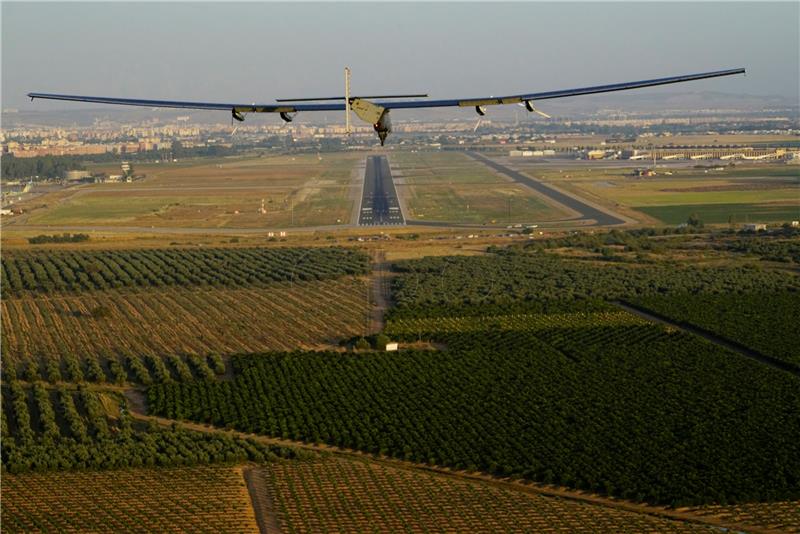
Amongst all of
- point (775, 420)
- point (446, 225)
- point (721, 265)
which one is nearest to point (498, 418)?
point (775, 420)

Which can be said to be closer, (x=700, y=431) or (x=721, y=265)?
(x=700, y=431)

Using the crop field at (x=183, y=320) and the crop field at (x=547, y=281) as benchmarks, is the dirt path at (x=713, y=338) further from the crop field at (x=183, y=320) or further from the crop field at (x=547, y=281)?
the crop field at (x=183, y=320)

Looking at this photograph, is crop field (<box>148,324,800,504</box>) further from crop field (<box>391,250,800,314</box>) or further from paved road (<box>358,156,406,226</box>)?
paved road (<box>358,156,406,226</box>)

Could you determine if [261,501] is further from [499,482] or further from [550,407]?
[550,407]

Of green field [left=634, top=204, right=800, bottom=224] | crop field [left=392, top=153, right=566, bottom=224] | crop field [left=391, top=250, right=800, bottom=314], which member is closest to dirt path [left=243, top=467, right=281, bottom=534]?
crop field [left=391, top=250, right=800, bottom=314]

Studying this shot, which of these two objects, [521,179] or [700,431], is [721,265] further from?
[521,179]

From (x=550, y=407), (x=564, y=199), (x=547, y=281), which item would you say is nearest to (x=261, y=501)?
(x=550, y=407)
